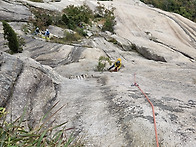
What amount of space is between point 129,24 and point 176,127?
22.2 meters

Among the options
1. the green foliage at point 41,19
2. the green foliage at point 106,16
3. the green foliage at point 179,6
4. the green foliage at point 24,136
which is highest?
the green foliage at point 179,6

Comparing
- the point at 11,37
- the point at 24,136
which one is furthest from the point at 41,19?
the point at 24,136

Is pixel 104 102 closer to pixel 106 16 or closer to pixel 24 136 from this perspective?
pixel 24 136

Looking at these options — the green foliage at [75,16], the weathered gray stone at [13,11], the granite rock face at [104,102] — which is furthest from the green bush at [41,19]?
the granite rock face at [104,102]

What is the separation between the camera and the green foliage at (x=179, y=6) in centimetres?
3538

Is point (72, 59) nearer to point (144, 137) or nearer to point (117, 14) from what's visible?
point (144, 137)

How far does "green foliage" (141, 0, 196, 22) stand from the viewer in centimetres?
3538

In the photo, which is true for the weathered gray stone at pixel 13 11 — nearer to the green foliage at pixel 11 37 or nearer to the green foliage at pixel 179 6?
the green foliage at pixel 11 37

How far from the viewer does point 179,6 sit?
36906mm

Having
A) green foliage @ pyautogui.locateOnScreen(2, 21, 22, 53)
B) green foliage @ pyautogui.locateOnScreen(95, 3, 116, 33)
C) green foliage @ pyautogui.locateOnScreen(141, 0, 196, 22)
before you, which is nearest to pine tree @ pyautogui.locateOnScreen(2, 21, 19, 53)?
green foliage @ pyautogui.locateOnScreen(2, 21, 22, 53)

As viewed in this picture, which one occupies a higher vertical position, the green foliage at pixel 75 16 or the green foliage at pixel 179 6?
the green foliage at pixel 179 6

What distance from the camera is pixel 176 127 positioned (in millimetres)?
3650

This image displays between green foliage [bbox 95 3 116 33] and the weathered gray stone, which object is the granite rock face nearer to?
the weathered gray stone

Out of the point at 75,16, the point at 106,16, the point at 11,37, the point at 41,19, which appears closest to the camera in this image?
the point at 11,37
